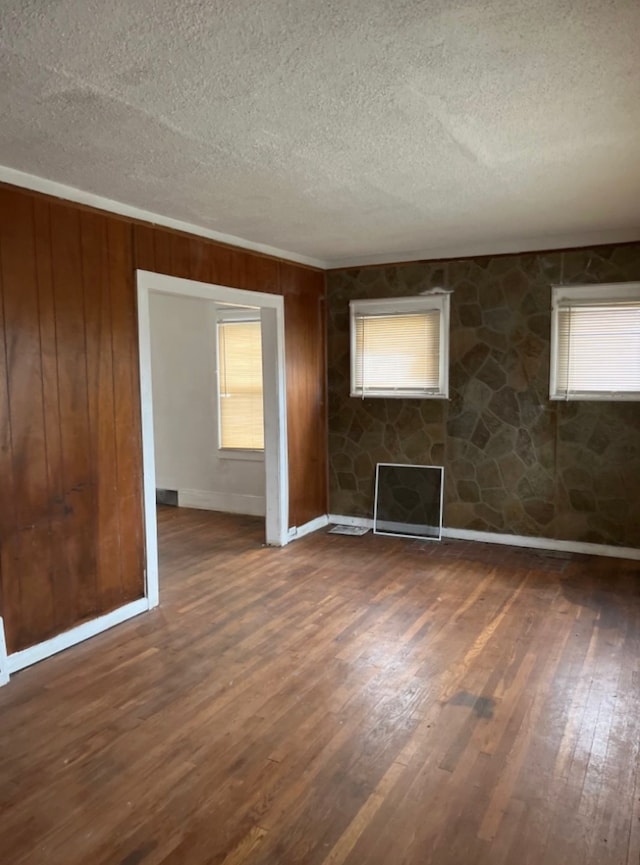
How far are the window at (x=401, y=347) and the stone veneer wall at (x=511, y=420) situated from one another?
0.09 metres

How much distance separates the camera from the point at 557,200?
150 inches

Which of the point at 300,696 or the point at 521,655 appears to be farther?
the point at 521,655

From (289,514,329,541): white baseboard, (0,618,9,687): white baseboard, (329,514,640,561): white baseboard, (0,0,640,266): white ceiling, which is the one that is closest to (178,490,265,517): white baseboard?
(289,514,329,541): white baseboard

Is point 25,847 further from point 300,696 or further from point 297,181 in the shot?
point 297,181

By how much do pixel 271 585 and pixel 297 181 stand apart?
2.68 meters

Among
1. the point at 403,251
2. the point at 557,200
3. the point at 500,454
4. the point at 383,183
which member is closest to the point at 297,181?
the point at 383,183

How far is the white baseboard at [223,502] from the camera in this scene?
6.46 meters

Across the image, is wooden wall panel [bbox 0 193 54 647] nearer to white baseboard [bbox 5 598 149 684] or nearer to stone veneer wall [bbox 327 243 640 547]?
white baseboard [bbox 5 598 149 684]

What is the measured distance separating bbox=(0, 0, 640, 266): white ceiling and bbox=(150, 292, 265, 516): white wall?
8.89 feet

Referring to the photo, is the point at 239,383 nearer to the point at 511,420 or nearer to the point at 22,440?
the point at 511,420

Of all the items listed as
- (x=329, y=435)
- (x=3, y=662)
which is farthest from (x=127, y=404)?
(x=329, y=435)

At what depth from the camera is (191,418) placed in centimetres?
681

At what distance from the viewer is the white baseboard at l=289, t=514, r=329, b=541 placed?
18.2ft

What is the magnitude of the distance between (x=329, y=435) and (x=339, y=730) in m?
3.67
